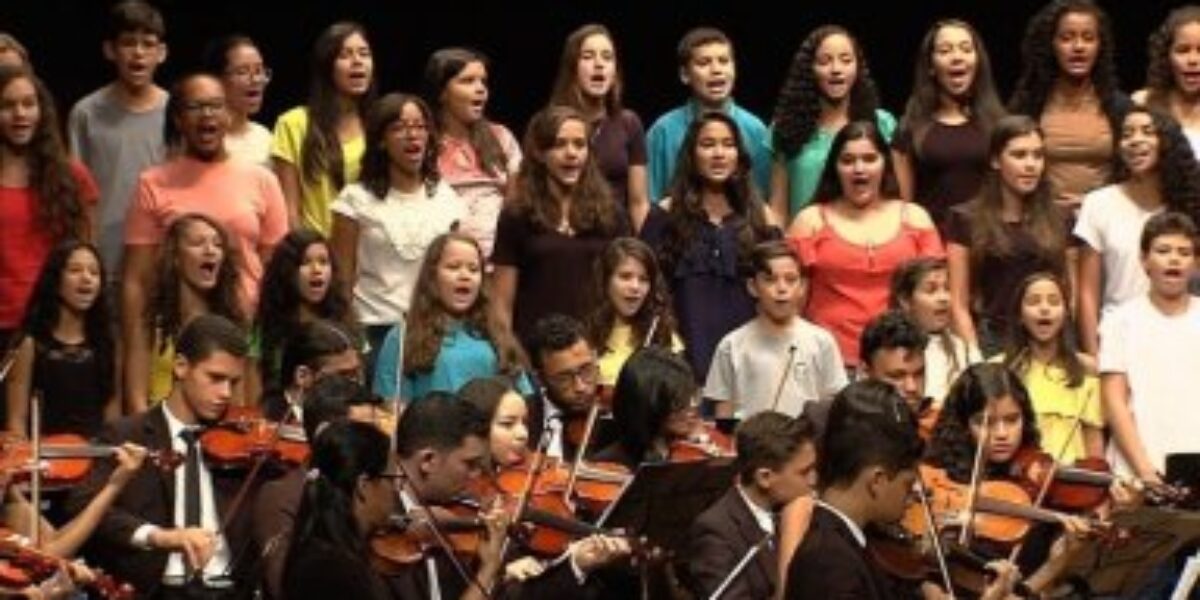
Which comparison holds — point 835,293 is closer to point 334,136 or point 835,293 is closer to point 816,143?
point 816,143

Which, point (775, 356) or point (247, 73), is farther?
point (247, 73)

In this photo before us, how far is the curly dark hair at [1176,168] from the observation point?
28.8 ft

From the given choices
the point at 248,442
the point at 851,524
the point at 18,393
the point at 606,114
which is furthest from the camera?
the point at 606,114

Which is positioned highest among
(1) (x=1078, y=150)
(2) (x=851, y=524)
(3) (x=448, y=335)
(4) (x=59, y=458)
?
(1) (x=1078, y=150)

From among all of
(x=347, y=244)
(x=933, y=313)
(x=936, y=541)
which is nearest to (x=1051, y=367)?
(x=933, y=313)

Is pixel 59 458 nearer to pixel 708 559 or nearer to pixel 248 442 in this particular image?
pixel 248 442

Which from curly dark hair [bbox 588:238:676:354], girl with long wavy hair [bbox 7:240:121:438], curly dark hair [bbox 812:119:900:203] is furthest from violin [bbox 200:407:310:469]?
curly dark hair [bbox 812:119:900:203]

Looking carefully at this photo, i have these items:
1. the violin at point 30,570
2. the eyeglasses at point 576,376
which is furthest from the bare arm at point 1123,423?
the violin at point 30,570

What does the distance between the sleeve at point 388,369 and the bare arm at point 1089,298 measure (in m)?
1.60

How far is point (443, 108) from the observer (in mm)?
9164

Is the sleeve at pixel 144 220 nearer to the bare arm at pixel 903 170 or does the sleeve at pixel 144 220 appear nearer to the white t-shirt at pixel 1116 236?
the bare arm at pixel 903 170

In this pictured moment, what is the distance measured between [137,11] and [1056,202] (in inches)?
86.8

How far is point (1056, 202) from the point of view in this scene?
29.5ft

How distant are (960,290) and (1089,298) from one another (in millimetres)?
309
